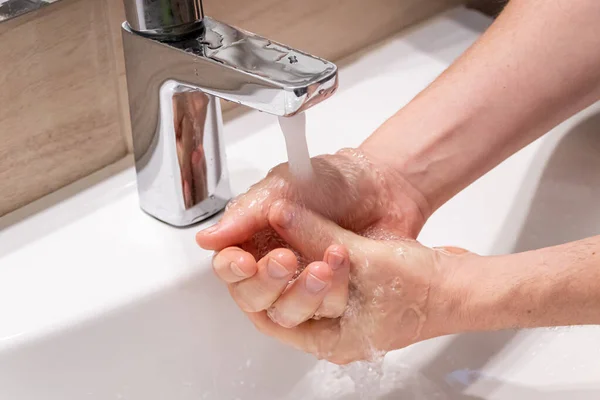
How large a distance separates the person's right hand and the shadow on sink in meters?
0.06

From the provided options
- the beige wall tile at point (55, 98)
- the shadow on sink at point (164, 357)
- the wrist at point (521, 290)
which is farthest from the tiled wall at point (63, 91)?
the wrist at point (521, 290)

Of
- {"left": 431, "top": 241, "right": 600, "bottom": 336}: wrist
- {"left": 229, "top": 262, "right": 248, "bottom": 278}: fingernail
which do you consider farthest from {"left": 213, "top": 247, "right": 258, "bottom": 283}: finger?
{"left": 431, "top": 241, "right": 600, "bottom": 336}: wrist

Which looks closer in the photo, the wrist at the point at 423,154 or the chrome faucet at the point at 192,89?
the chrome faucet at the point at 192,89

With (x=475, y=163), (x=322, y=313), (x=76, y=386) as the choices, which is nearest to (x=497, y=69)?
(x=475, y=163)

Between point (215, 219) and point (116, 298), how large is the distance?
0.09m

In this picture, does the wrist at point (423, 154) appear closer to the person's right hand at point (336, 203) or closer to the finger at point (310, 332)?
the person's right hand at point (336, 203)

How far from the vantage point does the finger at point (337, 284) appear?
0.46 meters

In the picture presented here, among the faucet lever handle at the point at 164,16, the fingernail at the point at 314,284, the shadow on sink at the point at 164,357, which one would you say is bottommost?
the shadow on sink at the point at 164,357

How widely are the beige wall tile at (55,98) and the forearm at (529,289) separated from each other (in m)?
0.25

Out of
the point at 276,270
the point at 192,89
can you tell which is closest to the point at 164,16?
the point at 192,89

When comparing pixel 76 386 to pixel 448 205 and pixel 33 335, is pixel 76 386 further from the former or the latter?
pixel 448 205

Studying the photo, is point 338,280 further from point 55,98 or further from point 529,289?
point 55,98

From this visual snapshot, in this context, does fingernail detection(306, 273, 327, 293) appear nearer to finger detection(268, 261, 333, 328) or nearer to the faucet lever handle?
finger detection(268, 261, 333, 328)

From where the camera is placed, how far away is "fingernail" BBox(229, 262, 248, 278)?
17.8 inches
